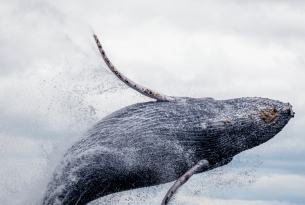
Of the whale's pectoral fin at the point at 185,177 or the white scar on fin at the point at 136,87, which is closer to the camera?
the whale's pectoral fin at the point at 185,177

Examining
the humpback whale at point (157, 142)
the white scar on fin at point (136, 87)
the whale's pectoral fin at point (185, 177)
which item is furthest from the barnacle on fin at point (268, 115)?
the white scar on fin at point (136, 87)

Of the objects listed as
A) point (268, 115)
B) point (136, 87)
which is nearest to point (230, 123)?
point (268, 115)

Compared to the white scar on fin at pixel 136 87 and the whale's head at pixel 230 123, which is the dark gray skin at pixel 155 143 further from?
the white scar on fin at pixel 136 87

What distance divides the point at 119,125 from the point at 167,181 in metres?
1.99

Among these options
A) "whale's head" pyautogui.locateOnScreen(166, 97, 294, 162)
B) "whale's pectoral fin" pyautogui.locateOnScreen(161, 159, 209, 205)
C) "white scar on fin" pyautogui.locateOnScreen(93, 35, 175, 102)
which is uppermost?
"white scar on fin" pyautogui.locateOnScreen(93, 35, 175, 102)

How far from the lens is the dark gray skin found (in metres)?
9.76

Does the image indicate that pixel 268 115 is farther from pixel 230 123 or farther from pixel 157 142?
pixel 157 142

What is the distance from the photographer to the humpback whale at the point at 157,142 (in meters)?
9.76

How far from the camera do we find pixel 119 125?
9.96 m

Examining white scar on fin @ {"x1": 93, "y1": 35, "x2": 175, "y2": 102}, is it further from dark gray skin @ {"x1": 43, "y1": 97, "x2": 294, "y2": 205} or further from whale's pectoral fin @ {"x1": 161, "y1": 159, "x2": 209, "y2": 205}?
whale's pectoral fin @ {"x1": 161, "y1": 159, "x2": 209, "y2": 205}

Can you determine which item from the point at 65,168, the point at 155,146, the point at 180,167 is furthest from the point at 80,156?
the point at 180,167

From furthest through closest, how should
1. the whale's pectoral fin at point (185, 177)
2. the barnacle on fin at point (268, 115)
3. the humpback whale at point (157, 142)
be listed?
1. the barnacle on fin at point (268, 115)
2. the humpback whale at point (157, 142)
3. the whale's pectoral fin at point (185, 177)

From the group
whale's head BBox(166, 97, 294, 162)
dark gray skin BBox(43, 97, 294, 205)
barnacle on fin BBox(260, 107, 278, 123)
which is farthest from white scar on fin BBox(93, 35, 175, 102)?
barnacle on fin BBox(260, 107, 278, 123)

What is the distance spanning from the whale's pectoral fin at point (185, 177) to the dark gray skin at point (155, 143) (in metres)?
0.22
